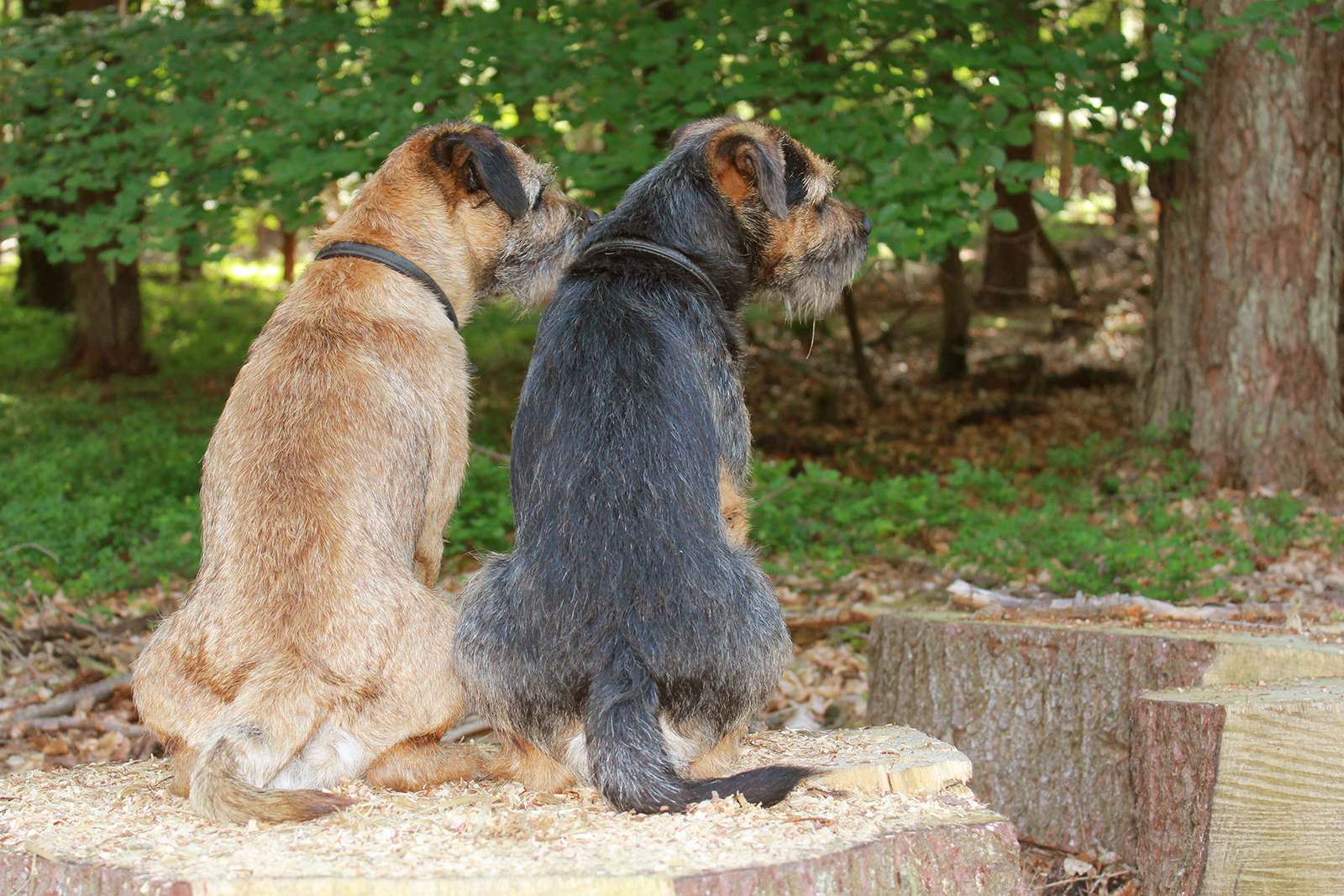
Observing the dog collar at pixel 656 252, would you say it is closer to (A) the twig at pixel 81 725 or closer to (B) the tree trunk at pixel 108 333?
(A) the twig at pixel 81 725

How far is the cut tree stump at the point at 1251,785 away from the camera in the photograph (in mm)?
3697

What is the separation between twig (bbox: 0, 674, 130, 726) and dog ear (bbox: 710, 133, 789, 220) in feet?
13.5

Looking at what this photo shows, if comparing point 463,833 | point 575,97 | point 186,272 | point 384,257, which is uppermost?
point 575,97

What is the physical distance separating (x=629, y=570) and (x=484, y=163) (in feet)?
5.34

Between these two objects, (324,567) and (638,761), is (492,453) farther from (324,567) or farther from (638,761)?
(638,761)

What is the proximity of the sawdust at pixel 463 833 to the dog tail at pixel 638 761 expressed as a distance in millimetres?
47

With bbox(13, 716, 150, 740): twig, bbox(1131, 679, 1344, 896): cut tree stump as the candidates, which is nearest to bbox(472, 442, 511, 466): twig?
bbox(13, 716, 150, 740): twig

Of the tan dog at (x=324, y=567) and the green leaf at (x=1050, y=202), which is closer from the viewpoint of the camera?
the tan dog at (x=324, y=567)

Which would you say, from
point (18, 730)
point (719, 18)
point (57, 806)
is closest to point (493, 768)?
point (57, 806)

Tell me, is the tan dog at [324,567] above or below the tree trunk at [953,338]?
above

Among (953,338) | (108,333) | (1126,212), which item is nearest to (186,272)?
(108,333)

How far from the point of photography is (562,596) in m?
3.00

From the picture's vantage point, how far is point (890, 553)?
7.80m

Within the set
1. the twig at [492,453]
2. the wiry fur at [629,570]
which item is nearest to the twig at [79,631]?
the twig at [492,453]
